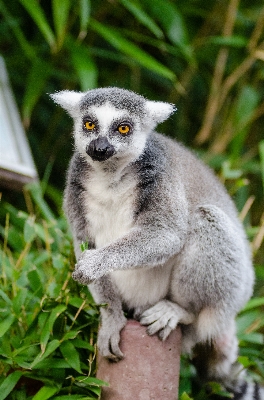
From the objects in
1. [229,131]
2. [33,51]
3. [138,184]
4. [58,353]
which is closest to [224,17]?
[229,131]

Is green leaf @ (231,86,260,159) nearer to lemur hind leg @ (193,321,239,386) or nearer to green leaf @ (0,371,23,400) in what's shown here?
lemur hind leg @ (193,321,239,386)

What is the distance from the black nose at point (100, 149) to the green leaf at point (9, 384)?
1235 millimetres

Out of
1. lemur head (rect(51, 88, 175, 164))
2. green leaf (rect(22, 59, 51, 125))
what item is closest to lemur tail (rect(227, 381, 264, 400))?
lemur head (rect(51, 88, 175, 164))

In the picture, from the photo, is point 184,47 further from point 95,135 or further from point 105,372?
point 105,372

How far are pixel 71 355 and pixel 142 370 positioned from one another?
427 millimetres

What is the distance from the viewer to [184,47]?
537cm

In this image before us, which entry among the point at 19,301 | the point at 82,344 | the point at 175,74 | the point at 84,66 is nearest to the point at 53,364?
the point at 82,344

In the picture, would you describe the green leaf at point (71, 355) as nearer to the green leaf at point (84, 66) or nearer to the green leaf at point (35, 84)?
the green leaf at point (84, 66)

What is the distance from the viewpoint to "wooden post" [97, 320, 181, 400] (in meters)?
3.15

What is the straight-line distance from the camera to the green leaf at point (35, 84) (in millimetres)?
5309

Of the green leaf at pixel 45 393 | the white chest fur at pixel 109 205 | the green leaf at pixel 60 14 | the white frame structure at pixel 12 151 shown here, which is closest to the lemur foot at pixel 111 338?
the green leaf at pixel 45 393

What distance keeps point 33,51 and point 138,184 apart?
2.91 meters

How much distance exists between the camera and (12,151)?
13.7 ft

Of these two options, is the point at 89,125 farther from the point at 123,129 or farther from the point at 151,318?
the point at 151,318
